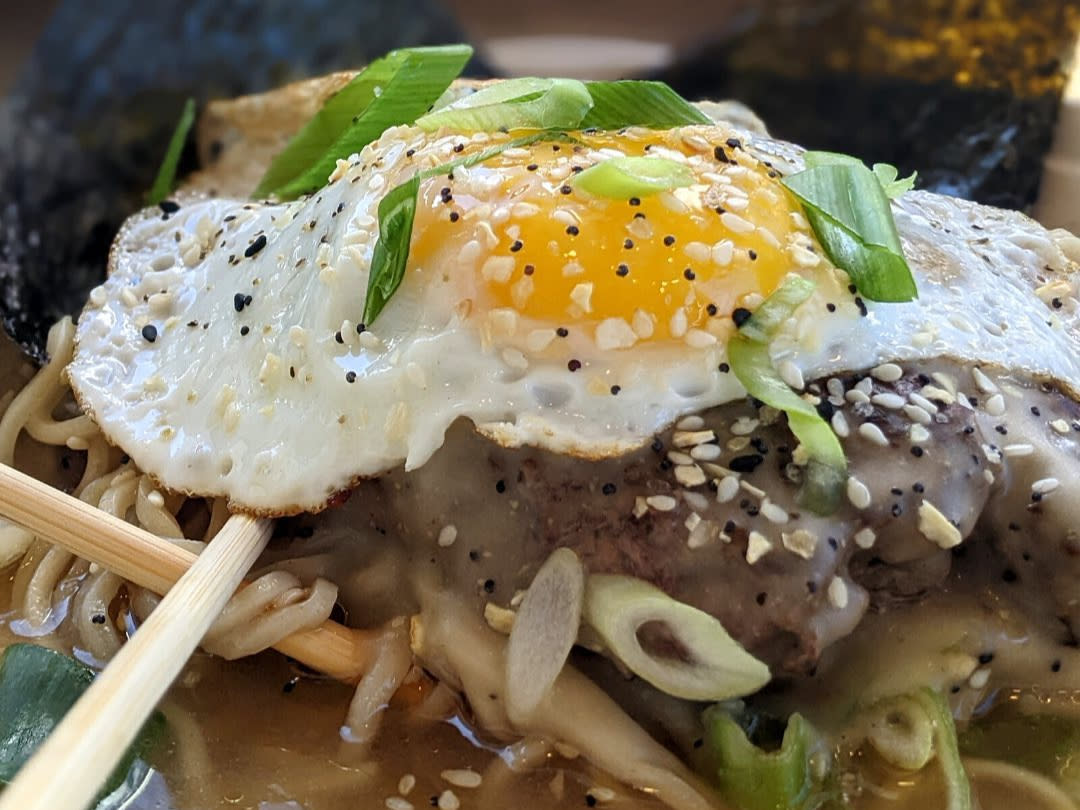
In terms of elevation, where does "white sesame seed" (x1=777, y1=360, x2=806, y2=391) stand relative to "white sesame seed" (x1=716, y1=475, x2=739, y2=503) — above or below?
above

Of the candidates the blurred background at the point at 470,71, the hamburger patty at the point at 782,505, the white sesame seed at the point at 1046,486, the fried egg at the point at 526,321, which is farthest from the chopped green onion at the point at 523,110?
the blurred background at the point at 470,71

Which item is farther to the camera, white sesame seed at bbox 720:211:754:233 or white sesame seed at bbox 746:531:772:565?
white sesame seed at bbox 720:211:754:233

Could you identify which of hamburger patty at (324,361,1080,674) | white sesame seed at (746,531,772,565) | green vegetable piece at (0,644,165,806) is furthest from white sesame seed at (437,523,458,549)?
green vegetable piece at (0,644,165,806)

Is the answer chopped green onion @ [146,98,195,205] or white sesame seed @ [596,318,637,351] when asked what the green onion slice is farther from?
chopped green onion @ [146,98,195,205]

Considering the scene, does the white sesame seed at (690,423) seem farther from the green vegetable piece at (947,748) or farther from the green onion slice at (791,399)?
the green vegetable piece at (947,748)

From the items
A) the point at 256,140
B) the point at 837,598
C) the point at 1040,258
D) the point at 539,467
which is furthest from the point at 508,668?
the point at 256,140

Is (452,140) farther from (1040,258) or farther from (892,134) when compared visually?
(892,134)

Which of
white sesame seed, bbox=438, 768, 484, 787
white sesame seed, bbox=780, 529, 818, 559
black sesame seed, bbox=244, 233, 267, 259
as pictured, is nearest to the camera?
white sesame seed, bbox=780, 529, 818, 559
